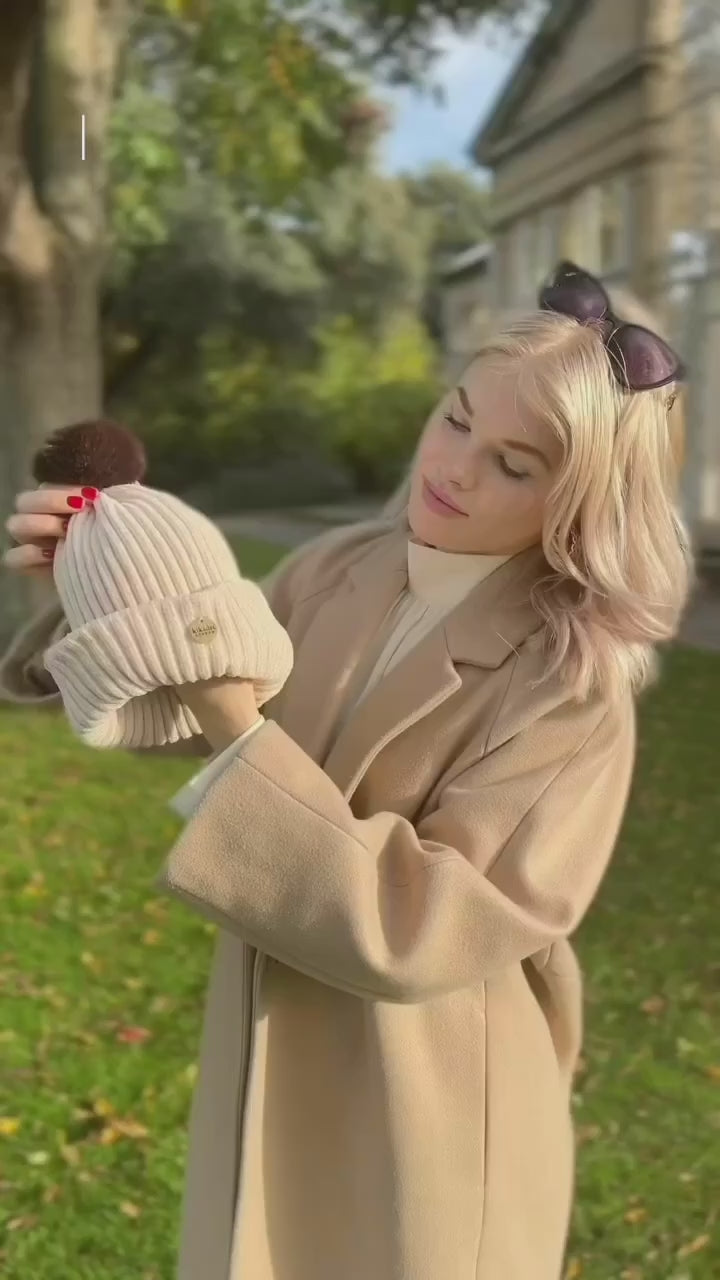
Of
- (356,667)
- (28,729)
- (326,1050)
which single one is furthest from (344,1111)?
(28,729)

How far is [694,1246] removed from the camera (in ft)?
9.37

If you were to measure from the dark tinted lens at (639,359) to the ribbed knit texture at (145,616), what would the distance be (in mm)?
510

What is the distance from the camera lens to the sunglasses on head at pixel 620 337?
133 cm

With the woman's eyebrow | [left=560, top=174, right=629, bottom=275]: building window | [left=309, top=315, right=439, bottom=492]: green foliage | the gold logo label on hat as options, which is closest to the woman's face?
the woman's eyebrow

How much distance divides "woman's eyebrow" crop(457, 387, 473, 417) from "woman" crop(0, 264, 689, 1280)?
0.03 feet

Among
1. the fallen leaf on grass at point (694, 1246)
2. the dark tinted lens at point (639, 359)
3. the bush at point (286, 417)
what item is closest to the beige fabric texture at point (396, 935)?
the dark tinted lens at point (639, 359)

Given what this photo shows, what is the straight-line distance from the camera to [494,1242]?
1.45 metres

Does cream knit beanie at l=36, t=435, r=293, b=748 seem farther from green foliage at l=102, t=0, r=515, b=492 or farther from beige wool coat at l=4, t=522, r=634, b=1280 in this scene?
green foliage at l=102, t=0, r=515, b=492

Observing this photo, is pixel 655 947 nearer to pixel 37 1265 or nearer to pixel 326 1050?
pixel 37 1265

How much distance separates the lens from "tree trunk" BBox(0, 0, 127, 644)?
5938 millimetres

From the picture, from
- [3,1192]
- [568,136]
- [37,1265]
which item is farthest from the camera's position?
[568,136]

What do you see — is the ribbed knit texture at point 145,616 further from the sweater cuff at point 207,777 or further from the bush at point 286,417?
the bush at point 286,417

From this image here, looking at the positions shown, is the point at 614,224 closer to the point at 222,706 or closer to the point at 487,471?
the point at 487,471

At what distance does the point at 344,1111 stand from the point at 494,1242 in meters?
0.25
